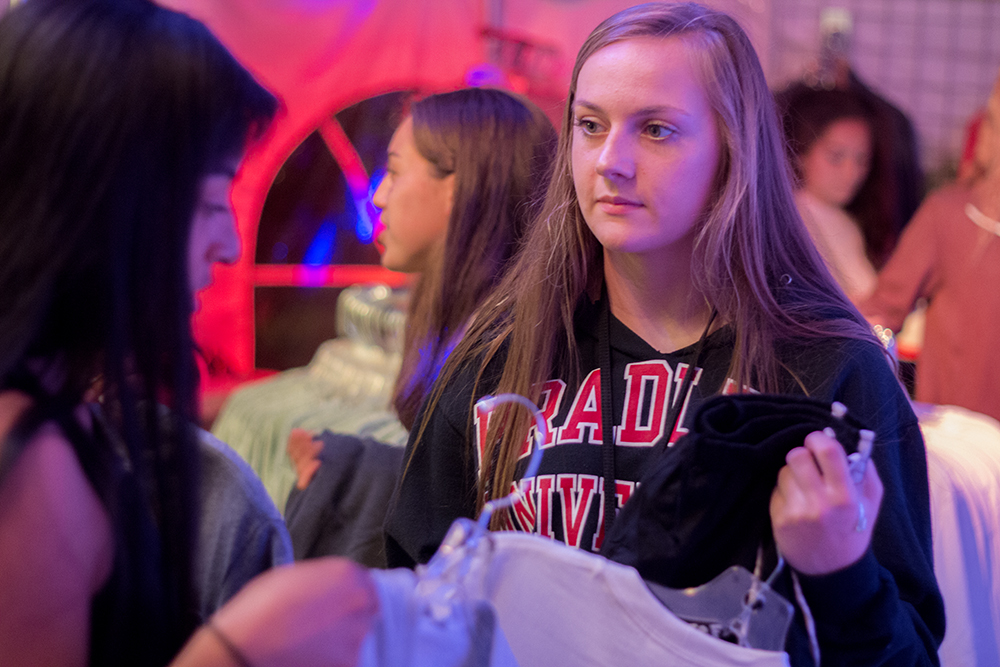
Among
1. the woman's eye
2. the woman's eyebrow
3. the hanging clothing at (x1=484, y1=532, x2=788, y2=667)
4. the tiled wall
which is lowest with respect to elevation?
the hanging clothing at (x1=484, y1=532, x2=788, y2=667)

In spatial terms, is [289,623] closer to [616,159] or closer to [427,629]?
[427,629]

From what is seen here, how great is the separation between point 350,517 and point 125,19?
1.14m

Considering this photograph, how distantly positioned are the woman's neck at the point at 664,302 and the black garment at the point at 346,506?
2.17 feet

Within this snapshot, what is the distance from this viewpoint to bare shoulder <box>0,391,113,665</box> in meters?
0.60

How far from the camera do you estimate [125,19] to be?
694 mm

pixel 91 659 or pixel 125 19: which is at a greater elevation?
pixel 125 19

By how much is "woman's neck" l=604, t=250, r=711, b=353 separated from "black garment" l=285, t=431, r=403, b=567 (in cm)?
66

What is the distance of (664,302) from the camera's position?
1.16 meters

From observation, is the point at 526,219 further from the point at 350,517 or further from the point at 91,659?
the point at 91,659

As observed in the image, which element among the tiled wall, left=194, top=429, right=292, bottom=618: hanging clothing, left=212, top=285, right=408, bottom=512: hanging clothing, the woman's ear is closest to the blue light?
left=212, top=285, right=408, bottom=512: hanging clothing

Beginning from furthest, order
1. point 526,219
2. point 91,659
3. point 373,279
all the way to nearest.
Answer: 1. point 373,279
2. point 526,219
3. point 91,659

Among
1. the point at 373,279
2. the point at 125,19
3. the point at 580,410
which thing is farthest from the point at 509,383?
the point at 373,279

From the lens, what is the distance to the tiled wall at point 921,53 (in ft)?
11.9

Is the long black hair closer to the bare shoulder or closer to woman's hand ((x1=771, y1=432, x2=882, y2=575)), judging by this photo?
the bare shoulder
